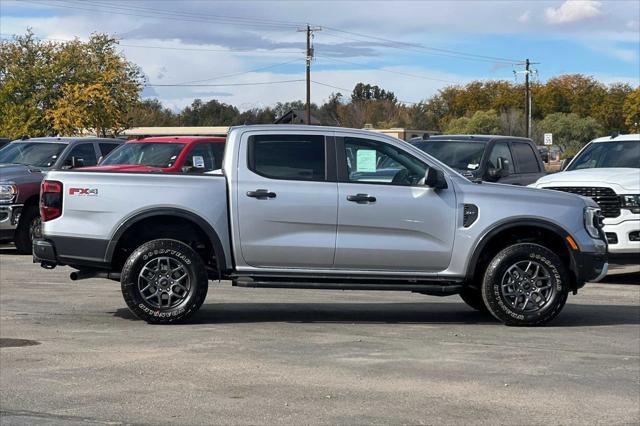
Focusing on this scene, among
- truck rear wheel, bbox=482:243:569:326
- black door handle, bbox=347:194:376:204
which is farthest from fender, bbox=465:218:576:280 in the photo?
black door handle, bbox=347:194:376:204

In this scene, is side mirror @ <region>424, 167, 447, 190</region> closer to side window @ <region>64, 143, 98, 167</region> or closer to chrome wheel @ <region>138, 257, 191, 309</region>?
chrome wheel @ <region>138, 257, 191, 309</region>

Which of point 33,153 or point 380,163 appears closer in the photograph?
point 380,163

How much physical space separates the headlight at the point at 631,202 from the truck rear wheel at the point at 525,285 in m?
3.85

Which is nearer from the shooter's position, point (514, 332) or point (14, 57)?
point (514, 332)

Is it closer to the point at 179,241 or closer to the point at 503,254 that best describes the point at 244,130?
the point at 179,241

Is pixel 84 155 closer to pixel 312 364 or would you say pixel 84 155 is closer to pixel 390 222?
pixel 390 222

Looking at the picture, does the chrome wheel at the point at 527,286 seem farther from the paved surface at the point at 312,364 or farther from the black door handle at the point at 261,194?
the black door handle at the point at 261,194

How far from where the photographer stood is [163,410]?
6465 millimetres

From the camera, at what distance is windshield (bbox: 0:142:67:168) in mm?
17031

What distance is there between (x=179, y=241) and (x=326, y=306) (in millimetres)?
2346

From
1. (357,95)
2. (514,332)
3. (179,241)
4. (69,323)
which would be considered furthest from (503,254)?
(357,95)

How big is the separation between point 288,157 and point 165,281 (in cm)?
168

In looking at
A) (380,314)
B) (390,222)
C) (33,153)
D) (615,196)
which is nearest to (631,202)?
(615,196)

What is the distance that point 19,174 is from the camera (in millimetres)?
15898
